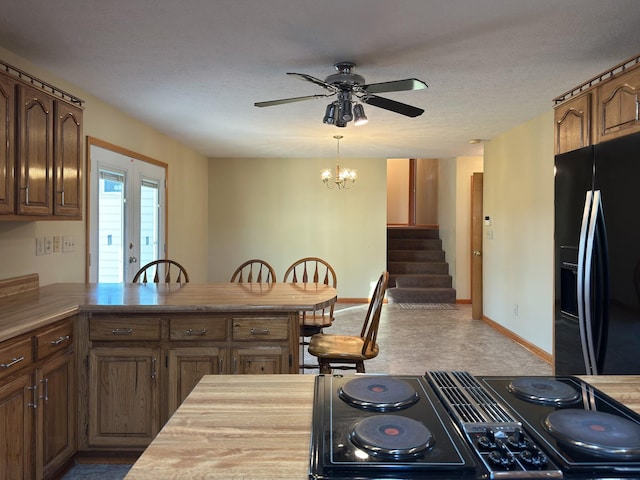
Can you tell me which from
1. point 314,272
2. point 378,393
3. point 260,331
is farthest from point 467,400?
point 314,272

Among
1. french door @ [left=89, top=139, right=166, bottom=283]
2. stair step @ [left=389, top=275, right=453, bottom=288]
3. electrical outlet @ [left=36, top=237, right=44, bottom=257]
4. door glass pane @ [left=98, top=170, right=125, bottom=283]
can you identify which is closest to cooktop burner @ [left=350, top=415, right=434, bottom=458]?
electrical outlet @ [left=36, top=237, right=44, bottom=257]

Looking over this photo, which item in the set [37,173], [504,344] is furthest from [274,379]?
[504,344]

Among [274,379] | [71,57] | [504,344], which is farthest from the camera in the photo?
[504,344]

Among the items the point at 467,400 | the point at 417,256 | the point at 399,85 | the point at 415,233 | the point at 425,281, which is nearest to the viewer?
the point at 467,400

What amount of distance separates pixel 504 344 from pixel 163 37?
4380 mm

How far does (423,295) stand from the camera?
7.39 meters

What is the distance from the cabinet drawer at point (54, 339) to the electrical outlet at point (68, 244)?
1.28 meters

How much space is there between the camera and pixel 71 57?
2885 millimetres

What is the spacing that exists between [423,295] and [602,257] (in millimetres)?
5196

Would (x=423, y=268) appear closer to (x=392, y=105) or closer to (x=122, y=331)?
(x=392, y=105)

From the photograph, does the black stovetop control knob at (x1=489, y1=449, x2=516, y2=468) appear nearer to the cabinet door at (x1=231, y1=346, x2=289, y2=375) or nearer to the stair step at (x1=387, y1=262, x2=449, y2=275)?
the cabinet door at (x1=231, y1=346, x2=289, y2=375)

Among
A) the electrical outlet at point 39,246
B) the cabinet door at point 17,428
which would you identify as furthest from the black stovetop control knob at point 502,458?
the electrical outlet at point 39,246

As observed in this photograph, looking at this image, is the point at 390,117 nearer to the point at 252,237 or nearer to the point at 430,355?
the point at 430,355

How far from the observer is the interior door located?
6176 millimetres
